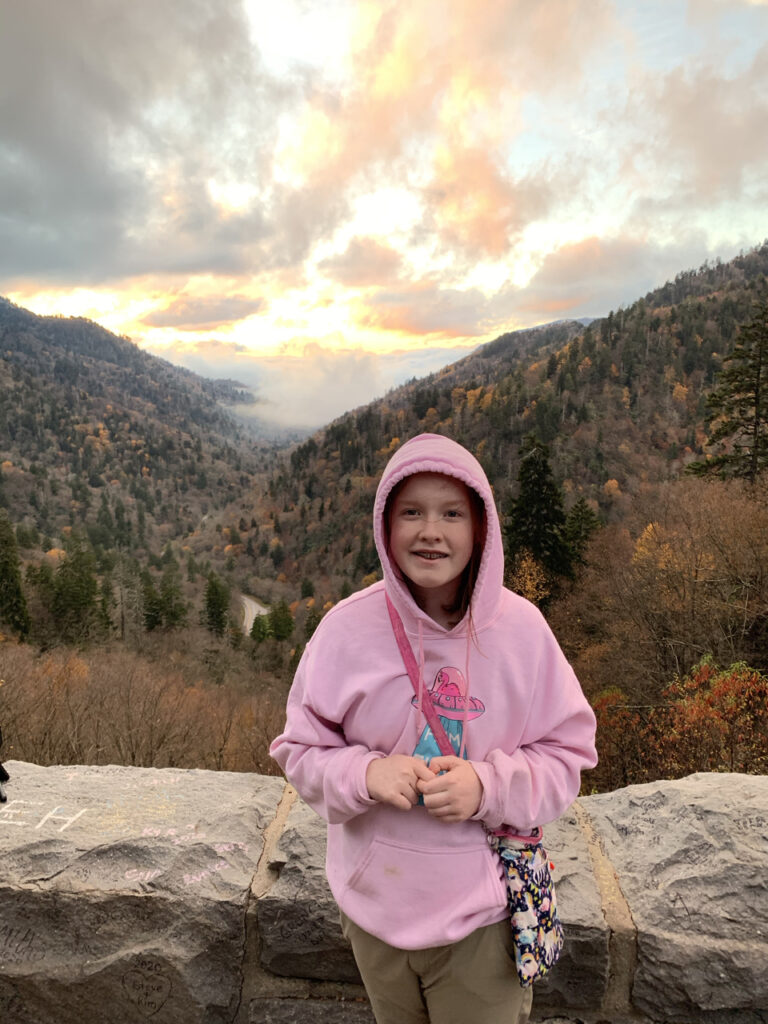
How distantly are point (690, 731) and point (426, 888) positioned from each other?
34.8ft

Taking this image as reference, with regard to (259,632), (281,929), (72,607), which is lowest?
(259,632)

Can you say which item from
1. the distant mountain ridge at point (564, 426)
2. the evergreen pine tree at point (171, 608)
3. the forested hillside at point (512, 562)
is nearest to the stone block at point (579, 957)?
the forested hillside at point (512, 562)

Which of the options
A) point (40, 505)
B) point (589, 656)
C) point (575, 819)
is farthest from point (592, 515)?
point (40, 505)

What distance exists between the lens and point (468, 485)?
5.07 feet

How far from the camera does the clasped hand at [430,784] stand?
1367 millimetres

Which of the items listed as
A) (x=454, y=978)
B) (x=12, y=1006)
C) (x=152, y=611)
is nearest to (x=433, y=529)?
(x=454, y=978)

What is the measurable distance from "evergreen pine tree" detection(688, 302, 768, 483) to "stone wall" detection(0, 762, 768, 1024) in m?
27.2

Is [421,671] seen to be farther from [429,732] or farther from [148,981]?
[148,981]

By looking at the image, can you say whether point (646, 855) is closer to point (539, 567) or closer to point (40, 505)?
point (539, 567)

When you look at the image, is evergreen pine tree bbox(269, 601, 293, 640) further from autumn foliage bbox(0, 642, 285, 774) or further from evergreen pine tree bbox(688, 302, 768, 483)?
evergreen pine tree bbox(688, 302, 768, 483)

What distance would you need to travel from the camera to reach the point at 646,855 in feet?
6.69

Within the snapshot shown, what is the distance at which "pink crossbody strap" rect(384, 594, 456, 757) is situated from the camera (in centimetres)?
150

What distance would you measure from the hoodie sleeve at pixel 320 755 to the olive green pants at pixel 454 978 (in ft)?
1.24

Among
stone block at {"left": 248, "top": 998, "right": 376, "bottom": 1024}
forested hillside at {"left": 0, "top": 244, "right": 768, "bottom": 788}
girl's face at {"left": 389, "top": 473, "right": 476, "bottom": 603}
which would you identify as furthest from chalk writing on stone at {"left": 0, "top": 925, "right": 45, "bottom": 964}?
forested hillside at {"left": 0, "top": 244, "right": 768, "bottom": 788}
